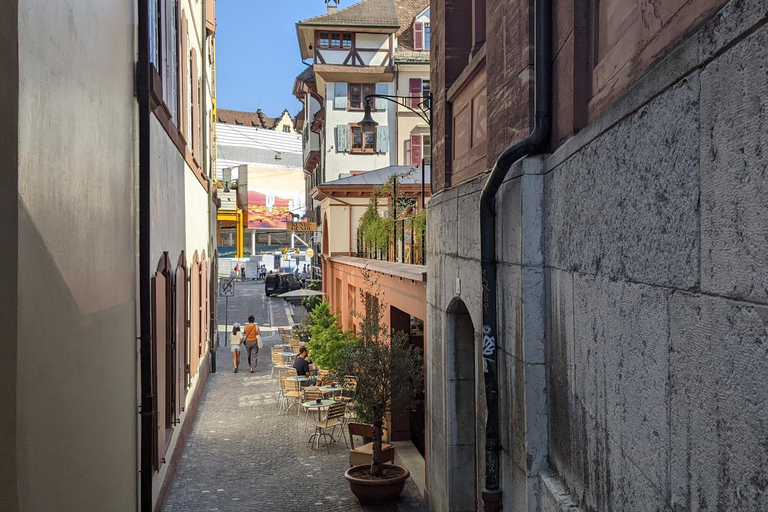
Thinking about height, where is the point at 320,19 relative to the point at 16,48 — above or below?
above

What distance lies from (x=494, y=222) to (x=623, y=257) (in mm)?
2398

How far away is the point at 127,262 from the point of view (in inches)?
251

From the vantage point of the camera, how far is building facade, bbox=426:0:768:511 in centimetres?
202

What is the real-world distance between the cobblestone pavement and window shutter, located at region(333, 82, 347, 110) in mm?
18115

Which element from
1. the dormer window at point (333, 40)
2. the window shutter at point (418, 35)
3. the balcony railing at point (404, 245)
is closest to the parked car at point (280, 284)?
the dormer window at point (333, 40)

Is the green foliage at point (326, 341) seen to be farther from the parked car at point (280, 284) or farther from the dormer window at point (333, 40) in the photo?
the parked car at point (280, 284)

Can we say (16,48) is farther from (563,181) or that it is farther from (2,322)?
(563,181)

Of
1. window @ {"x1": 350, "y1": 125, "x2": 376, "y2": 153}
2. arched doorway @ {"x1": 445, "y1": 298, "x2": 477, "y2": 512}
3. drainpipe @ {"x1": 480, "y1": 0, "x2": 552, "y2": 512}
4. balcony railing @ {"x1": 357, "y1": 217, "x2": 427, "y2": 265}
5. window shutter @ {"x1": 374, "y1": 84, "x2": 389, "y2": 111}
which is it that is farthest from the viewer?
window @ {"x1": 350, "y1": 125, "x2": 376, "y2": 153}

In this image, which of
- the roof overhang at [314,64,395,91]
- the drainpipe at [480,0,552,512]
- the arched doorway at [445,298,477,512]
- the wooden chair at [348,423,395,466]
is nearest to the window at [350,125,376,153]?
the roof overhang at [314,64,395,91]

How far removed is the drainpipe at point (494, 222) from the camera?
15.1ft

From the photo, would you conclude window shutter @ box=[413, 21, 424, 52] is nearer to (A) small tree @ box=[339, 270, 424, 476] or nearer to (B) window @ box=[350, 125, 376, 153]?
(B) window @ box=[350, 125, 376, 153]

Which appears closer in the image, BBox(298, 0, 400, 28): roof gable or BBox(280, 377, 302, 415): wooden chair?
BBox(280, 377, 302, 415): wooden chair

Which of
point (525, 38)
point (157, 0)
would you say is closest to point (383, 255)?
point (157, 0)

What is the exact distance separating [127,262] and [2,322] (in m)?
3.46
